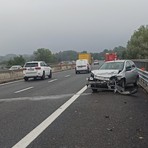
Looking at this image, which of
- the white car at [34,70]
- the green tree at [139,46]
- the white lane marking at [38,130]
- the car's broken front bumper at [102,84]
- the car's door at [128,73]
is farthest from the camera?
the green tree at [139,46]

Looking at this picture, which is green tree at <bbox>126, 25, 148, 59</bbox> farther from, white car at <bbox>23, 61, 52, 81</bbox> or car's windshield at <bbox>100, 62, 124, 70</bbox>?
car's windshield at <bbox>100, 62, 124, 70</bbox>

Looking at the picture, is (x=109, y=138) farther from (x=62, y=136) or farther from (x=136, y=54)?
(x=136, y=54)

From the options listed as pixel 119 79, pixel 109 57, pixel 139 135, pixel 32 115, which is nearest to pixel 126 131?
pixel 139 135

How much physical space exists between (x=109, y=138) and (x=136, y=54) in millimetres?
96106

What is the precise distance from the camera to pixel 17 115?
1001 centimetres

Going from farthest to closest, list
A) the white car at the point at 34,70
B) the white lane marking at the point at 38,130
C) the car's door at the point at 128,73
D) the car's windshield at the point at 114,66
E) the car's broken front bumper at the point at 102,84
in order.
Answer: the white car at the point at 34,70
the car's windshield at the point at 114,66
the car's door at the point at 128,73
the car's broken front bumper at the point at 102,84
the white lane marking at the point at 38,130

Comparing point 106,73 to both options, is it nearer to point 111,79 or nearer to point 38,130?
point 111,79

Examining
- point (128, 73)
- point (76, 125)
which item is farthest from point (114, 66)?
point (76, 125)

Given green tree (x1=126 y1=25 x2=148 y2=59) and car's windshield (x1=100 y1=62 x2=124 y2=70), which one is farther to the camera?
green tree (x1=126 y1=25 x2=148 y2=59)

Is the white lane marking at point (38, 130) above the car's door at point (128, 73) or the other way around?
the other way around

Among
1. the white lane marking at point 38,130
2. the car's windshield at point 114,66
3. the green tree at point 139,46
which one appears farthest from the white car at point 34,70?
the green tree at point 139,46

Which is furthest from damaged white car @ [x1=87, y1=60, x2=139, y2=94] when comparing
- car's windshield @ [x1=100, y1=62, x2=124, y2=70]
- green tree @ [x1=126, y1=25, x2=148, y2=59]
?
green tree @ [x1=126, y1=25, x2=148, y2=59]

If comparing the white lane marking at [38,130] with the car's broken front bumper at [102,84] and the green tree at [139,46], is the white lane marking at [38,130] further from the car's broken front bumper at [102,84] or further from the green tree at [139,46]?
the green tree at [139,46]

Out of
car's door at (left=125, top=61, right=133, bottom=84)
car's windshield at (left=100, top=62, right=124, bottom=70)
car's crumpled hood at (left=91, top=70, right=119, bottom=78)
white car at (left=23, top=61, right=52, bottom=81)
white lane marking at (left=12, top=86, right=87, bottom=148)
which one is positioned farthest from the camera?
white car at (left=23, top=61, right=52, bottom=81)
